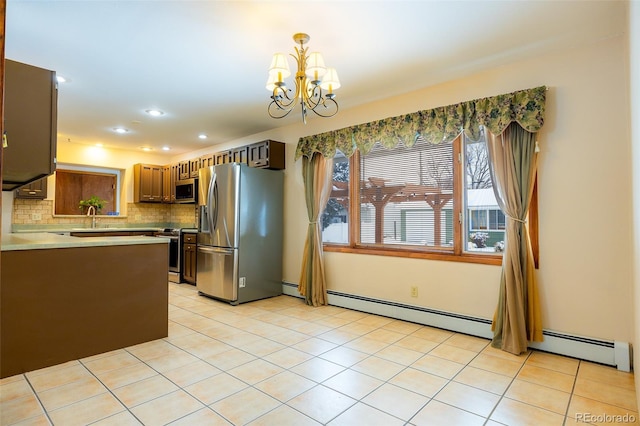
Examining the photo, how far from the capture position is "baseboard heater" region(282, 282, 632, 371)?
101 inches

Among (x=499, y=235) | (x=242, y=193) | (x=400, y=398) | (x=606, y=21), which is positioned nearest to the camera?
(x=400, y=398)

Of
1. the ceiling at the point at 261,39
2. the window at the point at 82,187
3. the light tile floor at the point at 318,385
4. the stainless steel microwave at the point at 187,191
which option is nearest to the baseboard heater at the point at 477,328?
the light tile floor at the point at 318,385

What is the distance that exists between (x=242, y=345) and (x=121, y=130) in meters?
4.04

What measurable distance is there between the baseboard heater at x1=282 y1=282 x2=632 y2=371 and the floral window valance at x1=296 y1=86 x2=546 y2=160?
1697 millimetres

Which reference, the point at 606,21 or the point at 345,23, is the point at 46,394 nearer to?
the point at 345,23

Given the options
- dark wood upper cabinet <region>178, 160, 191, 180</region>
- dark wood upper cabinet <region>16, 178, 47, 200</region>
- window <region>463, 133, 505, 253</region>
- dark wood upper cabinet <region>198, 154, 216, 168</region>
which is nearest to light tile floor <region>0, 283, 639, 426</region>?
window <region>463, 133, 505, 253</region>

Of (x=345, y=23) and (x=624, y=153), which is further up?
(x=345, y=23)

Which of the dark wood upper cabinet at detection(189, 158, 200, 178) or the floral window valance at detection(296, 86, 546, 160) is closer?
the floral window valance at detection(296, 86, 546, 160)

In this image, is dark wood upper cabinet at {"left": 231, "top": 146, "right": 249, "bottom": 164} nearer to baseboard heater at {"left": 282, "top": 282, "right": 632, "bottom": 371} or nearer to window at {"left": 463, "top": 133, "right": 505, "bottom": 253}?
baseboard heater at {"left": 282, "top": 282, "right": 632, "bottom": 371}

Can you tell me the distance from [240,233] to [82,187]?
153 inches

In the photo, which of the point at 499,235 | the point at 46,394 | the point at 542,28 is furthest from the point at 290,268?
the point at 542,28

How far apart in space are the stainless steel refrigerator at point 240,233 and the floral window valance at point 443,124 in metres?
0.96

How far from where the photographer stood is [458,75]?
3289 mm
